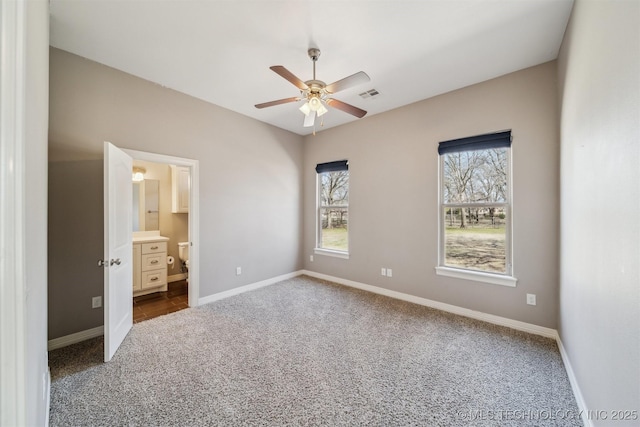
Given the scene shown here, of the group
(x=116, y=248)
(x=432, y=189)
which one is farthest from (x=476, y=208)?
(x=116, y=248)

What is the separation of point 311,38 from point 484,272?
3243 mm

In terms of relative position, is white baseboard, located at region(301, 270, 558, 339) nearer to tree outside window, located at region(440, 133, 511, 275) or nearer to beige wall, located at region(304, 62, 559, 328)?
beige wall, located at region(304, 62, 559, 328)

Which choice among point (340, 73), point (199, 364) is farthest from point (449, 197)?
point (199, 364)

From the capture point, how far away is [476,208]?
321 cm

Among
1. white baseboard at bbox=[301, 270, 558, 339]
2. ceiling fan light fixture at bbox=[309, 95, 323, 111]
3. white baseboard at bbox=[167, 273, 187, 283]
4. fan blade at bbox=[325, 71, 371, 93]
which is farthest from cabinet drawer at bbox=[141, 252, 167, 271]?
fan blade at bbox=[325, 71, 371, 93]

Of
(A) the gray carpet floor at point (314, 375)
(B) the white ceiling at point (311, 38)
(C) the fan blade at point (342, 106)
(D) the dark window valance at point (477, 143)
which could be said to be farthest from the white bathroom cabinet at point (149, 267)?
(D) the dark window valance at point (477, 143)

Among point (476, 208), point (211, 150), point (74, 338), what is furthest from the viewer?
point (211, 150)

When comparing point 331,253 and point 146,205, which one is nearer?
point 146,205

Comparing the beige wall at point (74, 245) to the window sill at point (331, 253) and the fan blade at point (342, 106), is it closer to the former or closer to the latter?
the fan blade at point (342, 106)

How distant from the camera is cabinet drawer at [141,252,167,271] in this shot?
401cm

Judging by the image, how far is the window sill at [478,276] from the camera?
286 cm

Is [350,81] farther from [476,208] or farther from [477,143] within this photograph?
[476,208]

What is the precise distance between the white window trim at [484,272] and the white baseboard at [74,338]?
13.4ft

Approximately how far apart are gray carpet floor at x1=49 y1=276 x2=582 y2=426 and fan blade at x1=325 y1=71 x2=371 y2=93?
2.42 metres
